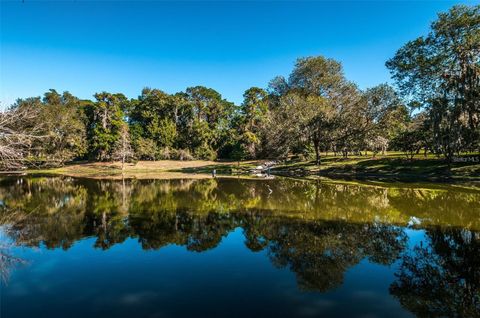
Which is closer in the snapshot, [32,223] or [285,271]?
[285,271]

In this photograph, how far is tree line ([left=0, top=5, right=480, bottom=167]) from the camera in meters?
35.9

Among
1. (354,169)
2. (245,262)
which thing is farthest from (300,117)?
(245,262)

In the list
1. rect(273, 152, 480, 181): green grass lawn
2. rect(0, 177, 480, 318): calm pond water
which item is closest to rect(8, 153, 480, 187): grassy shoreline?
rect(273, 152, 480, 181): green grass lawn

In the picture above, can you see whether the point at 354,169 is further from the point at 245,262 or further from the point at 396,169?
the point at 245,262

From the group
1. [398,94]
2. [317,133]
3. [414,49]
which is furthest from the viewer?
[317,133]

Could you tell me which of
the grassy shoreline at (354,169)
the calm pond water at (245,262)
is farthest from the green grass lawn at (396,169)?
the calm pond water at (245,262)

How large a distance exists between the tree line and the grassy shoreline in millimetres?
2461

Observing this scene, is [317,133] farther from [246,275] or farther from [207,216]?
[246,275]

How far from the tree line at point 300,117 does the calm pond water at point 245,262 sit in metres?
4.98

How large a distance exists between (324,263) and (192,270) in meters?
4.45

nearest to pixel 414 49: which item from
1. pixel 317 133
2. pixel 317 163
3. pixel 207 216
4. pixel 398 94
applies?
pixel 398 94

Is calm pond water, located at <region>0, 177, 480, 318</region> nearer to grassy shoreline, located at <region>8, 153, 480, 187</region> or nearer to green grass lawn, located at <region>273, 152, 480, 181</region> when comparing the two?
grassy shoreline, located at <region>8, 153, 480, 187</region>

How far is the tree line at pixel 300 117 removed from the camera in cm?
3588

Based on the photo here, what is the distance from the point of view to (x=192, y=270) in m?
10.1
